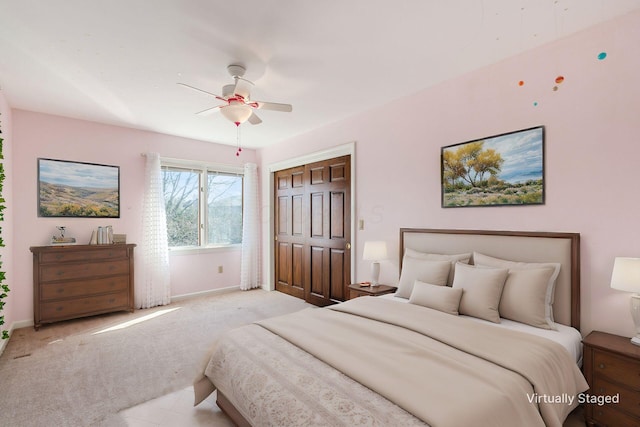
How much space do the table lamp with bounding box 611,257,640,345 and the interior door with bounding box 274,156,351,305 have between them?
8.44ft

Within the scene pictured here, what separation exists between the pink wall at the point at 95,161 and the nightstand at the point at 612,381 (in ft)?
15.6

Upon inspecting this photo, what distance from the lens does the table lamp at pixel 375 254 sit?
10.7 ft

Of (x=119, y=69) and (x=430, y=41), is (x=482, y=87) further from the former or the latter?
(x=119, y=69)

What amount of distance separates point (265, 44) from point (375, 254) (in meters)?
2.17

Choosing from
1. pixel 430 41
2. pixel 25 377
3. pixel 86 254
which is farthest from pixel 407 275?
pixel 86 254

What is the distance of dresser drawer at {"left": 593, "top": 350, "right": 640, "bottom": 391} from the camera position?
1.73 meters

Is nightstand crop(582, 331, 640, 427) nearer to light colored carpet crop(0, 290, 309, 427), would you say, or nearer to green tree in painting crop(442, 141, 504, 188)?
green tree in painting crop(442, 141, 504, 188)

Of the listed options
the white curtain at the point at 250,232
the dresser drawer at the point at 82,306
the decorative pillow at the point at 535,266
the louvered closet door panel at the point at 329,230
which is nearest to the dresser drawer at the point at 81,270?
the dresser drawer at the point at 82,306

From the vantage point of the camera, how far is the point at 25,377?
249 cm

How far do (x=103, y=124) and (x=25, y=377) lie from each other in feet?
10.1

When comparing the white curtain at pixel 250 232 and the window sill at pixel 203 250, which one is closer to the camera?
the window sill at pixel 203 250

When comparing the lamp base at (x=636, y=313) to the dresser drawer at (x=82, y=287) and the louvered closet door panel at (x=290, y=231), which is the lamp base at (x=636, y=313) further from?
the dresser drawer at (x=82, y=287)

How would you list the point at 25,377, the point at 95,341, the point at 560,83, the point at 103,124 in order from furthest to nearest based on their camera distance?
the point at 103,124 → the point at 95,341 → the point at 25,377 → the point at 560,83

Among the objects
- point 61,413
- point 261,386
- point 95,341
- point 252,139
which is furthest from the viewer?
point 252,139
